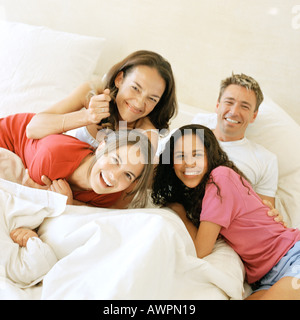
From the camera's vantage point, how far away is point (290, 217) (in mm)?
1215

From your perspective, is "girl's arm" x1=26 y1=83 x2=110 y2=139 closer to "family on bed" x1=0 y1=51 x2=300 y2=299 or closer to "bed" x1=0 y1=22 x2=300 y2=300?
"family on bed" x1=0 y1=51 x2=300 y2=299

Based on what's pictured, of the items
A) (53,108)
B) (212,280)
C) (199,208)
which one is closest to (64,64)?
(53,108)

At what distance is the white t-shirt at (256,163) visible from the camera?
131 cm

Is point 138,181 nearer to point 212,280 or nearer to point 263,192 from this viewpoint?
point 212,280

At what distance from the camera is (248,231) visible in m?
1.03

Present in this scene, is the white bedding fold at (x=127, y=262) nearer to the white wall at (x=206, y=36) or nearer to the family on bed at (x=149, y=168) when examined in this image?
the family on bed at (x=149, y=168)

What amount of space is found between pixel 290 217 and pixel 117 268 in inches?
30.4

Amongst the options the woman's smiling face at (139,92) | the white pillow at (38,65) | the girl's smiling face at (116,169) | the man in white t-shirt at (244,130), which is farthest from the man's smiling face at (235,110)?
the white pillow at (38,65)

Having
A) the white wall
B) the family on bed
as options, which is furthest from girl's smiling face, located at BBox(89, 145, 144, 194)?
the white wall

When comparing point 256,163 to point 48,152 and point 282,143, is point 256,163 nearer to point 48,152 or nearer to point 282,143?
point 282,143

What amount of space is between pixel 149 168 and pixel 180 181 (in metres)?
0.17

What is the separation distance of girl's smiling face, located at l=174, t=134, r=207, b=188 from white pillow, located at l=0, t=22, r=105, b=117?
0.73 meters

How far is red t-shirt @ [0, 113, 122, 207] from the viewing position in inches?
40.3
